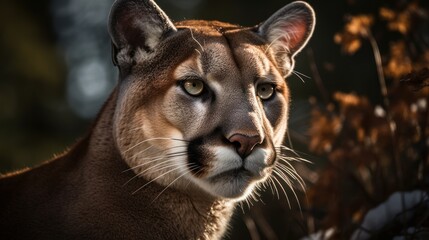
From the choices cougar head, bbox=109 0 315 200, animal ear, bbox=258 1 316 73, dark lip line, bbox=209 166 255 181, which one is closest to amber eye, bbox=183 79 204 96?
cougar head, bbox=109 0 315 200

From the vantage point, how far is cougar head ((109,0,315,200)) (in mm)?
4102

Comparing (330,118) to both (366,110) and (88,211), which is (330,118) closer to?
(366,110)

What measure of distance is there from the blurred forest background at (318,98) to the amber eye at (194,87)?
0.91 meters

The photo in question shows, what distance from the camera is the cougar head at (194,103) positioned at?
13.5ft

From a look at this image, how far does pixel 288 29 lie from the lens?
17.3 feet

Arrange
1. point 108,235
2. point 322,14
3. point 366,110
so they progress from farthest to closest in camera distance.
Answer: point 322,14 < point 366,110 < point 108,235

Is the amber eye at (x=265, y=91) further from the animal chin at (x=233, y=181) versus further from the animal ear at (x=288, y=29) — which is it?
the animal chin at (x=233, y=181)

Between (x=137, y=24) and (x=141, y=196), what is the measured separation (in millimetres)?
1146

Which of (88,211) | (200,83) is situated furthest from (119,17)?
(88,211)

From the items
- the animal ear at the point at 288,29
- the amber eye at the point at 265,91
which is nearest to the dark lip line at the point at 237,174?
the amber eye at the point at 265,91

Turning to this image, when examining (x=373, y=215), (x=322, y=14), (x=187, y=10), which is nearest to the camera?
(x=373, y=215)

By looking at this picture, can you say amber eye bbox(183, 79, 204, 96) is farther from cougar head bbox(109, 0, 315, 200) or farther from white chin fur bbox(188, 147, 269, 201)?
white chin fur bbox(188, 147, 269, 201)

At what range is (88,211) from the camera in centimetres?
424

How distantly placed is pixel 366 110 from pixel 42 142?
33.8 feet
